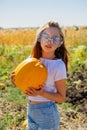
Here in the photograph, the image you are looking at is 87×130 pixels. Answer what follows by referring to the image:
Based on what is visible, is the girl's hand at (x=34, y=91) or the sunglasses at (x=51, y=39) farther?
the sunglasses at (x=51, y=39)

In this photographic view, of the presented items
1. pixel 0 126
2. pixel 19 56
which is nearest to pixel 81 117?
pixel 0 126

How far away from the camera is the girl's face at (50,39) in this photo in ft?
10.2

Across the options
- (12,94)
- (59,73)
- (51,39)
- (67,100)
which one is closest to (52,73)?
(59,73)

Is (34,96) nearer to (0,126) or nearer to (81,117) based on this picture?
(0,126)

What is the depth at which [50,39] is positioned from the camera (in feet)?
10.2

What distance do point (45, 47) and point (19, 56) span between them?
6854 millimetres

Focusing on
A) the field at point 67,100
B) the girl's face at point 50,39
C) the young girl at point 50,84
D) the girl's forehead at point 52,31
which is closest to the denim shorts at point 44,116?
the young girl at point 50,84

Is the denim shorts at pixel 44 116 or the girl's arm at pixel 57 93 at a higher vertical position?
the girl's arm at pixel 57 93

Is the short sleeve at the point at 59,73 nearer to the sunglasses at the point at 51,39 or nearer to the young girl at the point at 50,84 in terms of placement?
the young girl at the point at 50,84

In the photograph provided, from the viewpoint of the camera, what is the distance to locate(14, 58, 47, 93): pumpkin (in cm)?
299

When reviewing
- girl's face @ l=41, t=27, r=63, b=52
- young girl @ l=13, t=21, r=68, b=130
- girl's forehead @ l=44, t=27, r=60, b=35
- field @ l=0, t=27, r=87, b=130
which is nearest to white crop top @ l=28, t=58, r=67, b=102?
young girl @ l=13, t=21, r=68, b=130

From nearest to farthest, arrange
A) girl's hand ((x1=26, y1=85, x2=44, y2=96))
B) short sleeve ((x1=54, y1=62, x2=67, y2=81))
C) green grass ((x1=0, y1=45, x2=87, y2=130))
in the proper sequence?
1. girl's hand ((x1=26, y1=85, x2=44, y2=96))
2. short sleeve ((x1=54, y1=62, x2=67, y2=81))
3. green grass ((x1=0, y1=45, x2=87, y2=130))

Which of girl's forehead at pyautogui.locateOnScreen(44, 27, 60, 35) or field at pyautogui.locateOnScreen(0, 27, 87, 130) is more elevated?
girl's forehead at pyautogui.locateOnScreen(44, 27, 60, 35)

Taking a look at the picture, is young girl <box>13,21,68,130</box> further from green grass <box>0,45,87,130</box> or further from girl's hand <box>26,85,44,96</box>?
green grass <box>0,45,87,130</box>
